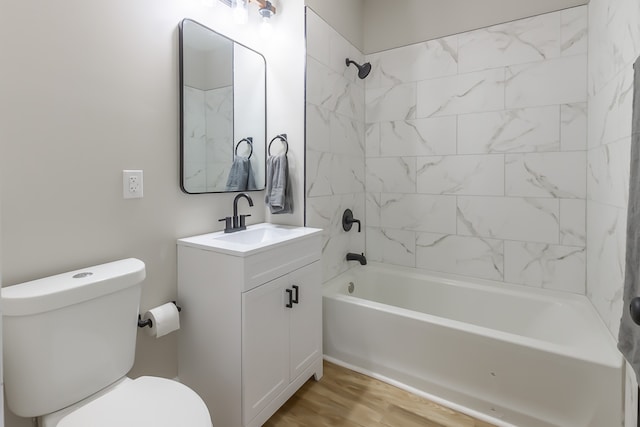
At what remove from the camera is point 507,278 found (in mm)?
2232

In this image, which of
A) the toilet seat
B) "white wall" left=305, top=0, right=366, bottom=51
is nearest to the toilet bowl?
the toilet seat

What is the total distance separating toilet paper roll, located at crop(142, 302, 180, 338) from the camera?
1.44 m

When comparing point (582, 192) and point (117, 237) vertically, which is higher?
point (582, 192)

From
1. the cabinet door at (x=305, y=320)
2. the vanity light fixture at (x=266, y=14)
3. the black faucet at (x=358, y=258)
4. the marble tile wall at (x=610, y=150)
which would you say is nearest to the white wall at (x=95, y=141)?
the vanity light fixture at (x=266, y=14)

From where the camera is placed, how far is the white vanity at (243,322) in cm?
141

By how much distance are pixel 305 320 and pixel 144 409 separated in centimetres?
88

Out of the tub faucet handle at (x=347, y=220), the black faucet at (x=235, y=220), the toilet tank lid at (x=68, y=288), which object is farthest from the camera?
the tub faucet handle at (x=347, y=220)

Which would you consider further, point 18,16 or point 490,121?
point 490,121

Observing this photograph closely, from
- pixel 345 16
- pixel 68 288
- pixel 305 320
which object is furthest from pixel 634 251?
pixel 345 16

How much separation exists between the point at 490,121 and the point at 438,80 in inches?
19.1

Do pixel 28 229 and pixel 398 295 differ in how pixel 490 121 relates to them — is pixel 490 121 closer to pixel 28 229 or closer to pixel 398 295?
pixel 398 295

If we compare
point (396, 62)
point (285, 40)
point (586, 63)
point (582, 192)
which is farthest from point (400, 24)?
point (582, 192)

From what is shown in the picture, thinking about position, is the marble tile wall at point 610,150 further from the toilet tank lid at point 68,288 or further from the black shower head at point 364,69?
the toilet tank lid at point 68,288

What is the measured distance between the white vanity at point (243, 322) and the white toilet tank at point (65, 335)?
0.32m
